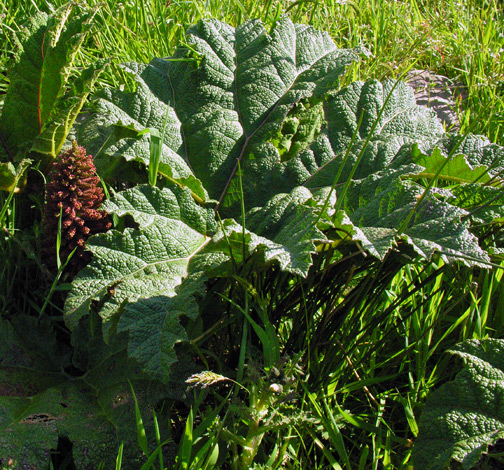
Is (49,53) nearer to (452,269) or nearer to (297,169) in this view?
(297,169)

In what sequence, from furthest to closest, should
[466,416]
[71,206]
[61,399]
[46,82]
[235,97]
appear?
1. [235,97]
2. [46,82]
3. [71,206]
4. [61,399]
5. [466,416]

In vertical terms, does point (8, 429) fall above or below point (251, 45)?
Result: below

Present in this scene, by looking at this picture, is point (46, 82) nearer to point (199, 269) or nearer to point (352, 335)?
point (199, 269)

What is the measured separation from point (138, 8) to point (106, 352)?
2053 mm

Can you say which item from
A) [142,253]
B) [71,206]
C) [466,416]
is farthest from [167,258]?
[466,416]

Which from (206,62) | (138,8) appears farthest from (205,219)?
(138,8)

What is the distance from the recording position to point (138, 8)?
311cm

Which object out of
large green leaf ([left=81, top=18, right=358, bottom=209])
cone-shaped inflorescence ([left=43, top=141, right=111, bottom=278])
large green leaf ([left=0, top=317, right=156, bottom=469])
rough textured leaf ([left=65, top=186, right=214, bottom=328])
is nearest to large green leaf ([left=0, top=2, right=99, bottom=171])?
large green leaf ([left=81, top=18, right=358, bottom=209])

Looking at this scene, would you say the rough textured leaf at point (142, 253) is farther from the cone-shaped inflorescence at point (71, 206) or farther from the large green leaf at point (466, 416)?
the large green leaf at point (466, 416)

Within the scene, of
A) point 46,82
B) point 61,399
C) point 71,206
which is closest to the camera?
point 61,399

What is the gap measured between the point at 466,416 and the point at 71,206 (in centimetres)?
130

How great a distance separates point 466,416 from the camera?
5.17 feet

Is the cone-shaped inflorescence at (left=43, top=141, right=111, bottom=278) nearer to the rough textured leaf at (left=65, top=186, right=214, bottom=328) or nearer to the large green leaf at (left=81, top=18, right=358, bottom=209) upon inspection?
the rough textured leaf at (left=65, top=186, right=214, bottom=328)

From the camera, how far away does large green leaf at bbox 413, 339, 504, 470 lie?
1.52 metres
